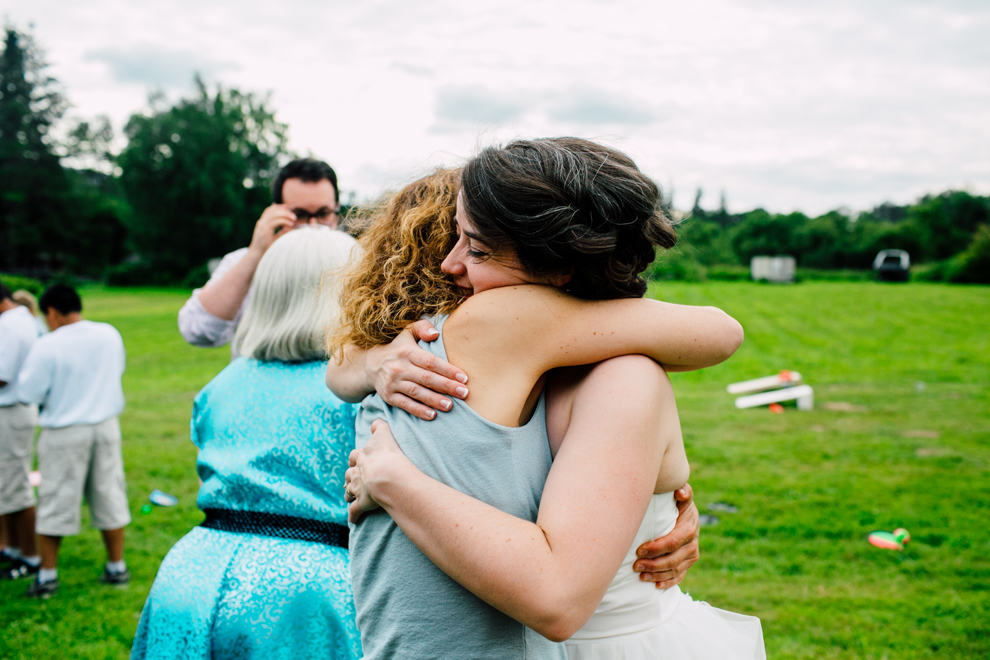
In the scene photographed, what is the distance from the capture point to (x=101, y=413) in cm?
588

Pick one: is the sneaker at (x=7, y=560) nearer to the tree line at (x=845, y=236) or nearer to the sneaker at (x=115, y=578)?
the sneaker at (x=115, y=578)

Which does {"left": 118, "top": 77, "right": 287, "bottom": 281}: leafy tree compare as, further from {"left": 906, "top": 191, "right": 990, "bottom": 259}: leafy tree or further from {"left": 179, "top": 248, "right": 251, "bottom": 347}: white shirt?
{"left": 906, "top": 191, "right": 990, "bottom": 259}: leafy tree

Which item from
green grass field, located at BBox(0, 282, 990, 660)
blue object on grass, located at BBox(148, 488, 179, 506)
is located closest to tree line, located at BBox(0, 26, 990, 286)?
green grass field, located at BBox(0, 282, 990, 660)

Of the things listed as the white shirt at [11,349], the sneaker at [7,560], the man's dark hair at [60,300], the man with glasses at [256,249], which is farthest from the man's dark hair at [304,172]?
the sneaker at [7,560]

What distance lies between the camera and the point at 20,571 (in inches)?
231

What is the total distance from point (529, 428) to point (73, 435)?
5826mm

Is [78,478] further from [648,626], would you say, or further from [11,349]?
[648,626]

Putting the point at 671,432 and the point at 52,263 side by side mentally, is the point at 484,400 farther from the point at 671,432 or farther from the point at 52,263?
the point at 52,263

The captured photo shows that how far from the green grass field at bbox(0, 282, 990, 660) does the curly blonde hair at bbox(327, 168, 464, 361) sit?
162 inches

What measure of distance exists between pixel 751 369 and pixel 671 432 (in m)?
15.1

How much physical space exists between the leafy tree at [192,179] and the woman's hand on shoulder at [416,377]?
165ft

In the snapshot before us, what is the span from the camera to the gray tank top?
1354 millimetres

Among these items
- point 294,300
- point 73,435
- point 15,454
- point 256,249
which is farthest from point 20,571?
point 294,300

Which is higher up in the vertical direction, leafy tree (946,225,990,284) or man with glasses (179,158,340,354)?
man with glasses (179,158,340,354)
